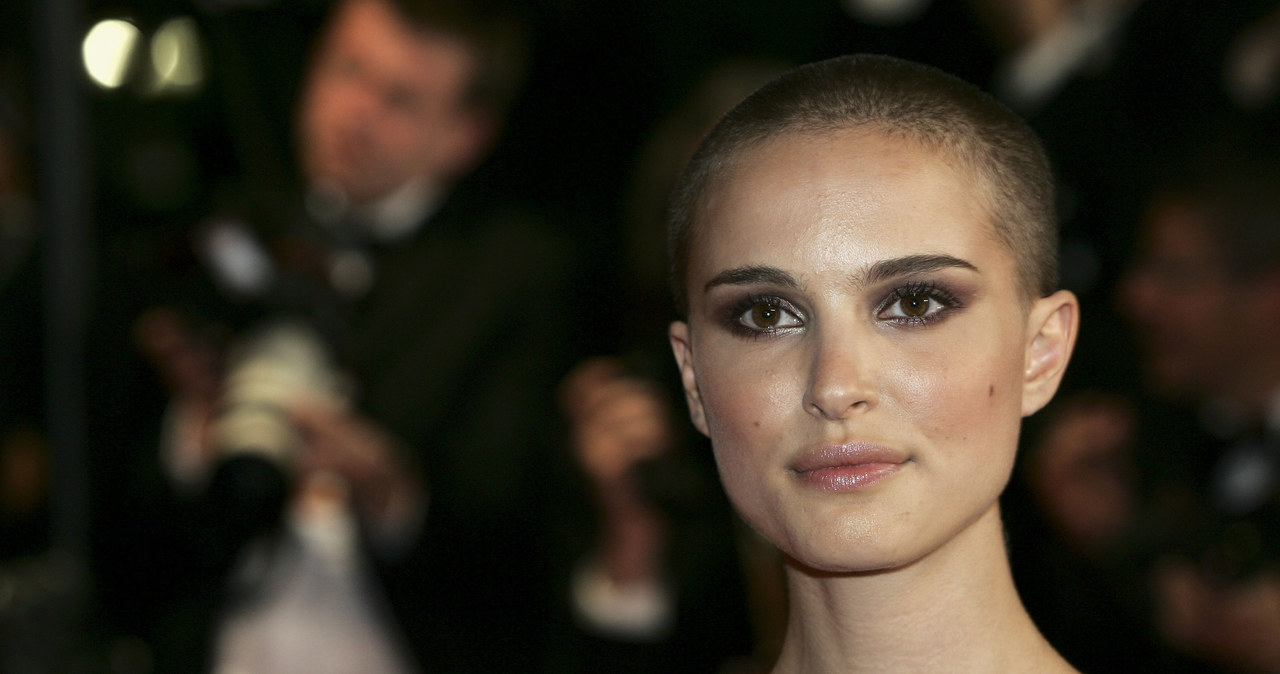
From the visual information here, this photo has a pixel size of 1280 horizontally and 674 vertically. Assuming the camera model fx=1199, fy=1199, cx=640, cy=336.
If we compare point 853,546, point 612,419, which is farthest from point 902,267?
point 612,419

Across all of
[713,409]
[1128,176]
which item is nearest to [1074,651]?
[1128,176]

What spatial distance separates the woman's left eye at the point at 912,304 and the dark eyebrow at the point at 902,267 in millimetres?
26

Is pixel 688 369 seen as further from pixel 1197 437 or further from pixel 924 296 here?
pixel 1197 437

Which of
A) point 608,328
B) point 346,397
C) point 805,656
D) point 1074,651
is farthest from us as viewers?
point 346,397

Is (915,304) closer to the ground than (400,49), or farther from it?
farther from it

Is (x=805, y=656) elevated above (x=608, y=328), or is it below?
above

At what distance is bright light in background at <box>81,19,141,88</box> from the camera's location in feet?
16.4

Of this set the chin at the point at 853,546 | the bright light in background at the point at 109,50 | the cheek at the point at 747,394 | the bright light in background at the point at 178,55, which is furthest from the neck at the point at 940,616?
the bright light in background at the point at 109,50

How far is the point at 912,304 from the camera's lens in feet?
5.15

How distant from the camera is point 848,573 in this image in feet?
5.56

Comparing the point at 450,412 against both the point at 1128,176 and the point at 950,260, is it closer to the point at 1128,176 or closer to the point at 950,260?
the point at 1128,176

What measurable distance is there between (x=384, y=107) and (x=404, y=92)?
107mm

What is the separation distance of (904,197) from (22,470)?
4599 millimetres

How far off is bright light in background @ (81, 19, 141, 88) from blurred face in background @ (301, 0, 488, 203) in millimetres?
856
